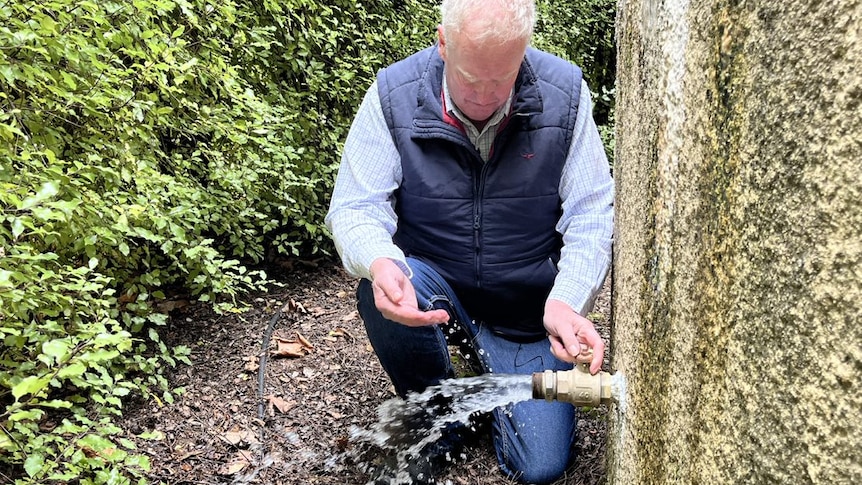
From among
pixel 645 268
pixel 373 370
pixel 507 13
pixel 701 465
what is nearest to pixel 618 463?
pixel 645 268

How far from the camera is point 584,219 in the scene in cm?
224

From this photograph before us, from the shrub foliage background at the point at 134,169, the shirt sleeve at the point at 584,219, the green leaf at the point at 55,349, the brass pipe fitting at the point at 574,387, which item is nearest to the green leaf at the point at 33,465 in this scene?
the shrub foliage background at the point at 134,169

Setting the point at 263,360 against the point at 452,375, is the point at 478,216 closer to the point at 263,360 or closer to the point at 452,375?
the point at 452,375

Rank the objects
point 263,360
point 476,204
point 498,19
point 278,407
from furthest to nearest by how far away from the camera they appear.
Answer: point 263,360
point 278,407
point 476,204
point 498,19

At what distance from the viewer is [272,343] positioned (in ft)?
10.5

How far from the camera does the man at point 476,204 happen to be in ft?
7.21

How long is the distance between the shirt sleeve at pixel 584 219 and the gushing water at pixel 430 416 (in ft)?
1.36

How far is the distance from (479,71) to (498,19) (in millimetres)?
165

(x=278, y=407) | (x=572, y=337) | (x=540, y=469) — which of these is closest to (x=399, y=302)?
(x=572, y=337)

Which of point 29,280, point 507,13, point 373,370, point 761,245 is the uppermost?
point 507,13

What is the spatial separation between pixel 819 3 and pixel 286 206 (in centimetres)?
317

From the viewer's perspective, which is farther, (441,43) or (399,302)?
(441,43)

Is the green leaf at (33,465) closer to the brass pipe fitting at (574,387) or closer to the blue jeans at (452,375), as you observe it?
the blue jeans at (452,375)

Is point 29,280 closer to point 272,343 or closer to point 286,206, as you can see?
point 272,343
